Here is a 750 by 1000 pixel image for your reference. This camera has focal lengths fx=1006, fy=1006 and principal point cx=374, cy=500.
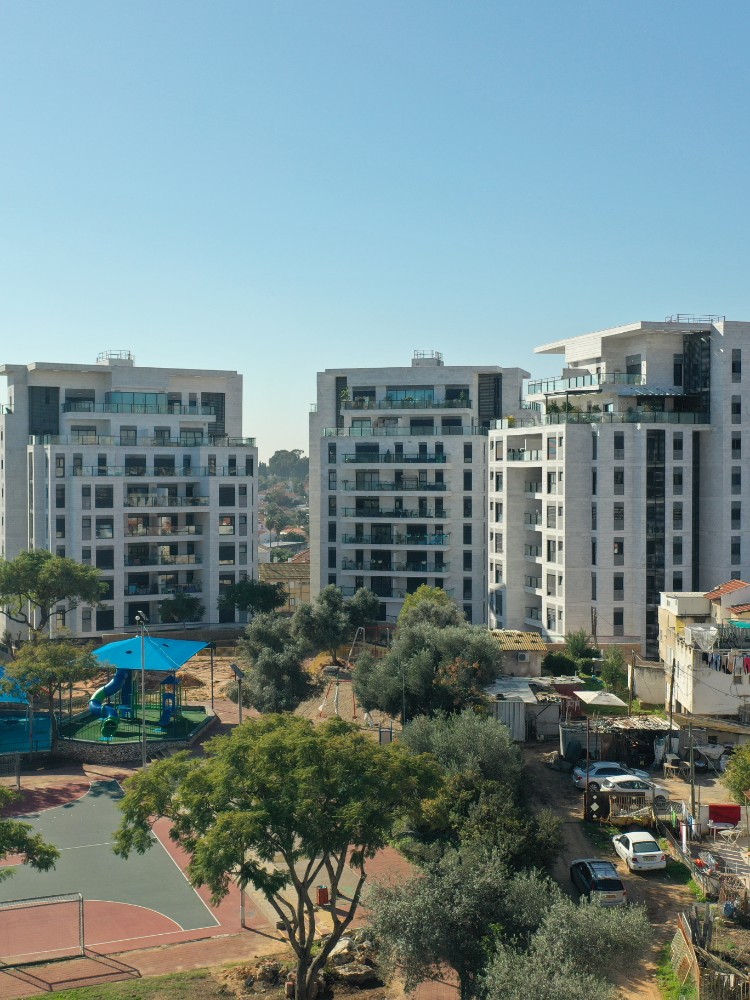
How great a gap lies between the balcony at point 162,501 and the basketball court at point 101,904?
37159 millimetres

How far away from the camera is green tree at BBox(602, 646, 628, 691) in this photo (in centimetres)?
5450

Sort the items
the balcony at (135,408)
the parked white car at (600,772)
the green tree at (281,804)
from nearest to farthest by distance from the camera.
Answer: the green tree at (281,804), the parked white car at (600,772), the balcony at (135,408)

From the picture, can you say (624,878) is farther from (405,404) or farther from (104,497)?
(405,404)

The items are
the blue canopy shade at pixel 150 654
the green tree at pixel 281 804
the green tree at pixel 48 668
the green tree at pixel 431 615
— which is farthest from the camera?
the green tree at pixel 431 615

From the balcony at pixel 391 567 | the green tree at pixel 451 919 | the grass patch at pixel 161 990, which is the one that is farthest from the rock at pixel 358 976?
the balcony at pixel 391 567

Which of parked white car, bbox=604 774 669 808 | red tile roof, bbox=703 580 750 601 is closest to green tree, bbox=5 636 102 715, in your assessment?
parked white car, bbox=604 774 669 808

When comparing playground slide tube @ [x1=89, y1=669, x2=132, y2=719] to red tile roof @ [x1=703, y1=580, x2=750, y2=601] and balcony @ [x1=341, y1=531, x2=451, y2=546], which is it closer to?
balcony @ [x1=341, y1=531, x2=451, y2=546]

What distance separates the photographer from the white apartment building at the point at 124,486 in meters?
72.6

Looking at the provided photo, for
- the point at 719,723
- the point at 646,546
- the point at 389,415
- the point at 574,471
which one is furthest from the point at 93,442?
the point at 719,723

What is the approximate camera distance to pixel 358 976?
27109mm

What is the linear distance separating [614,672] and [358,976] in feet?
100

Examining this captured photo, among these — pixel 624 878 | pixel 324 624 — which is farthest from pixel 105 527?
pixel 624 878

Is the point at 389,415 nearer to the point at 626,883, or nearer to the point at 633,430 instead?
the point at 633,430

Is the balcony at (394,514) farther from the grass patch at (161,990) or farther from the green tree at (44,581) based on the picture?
the grass patch at (161,990)
